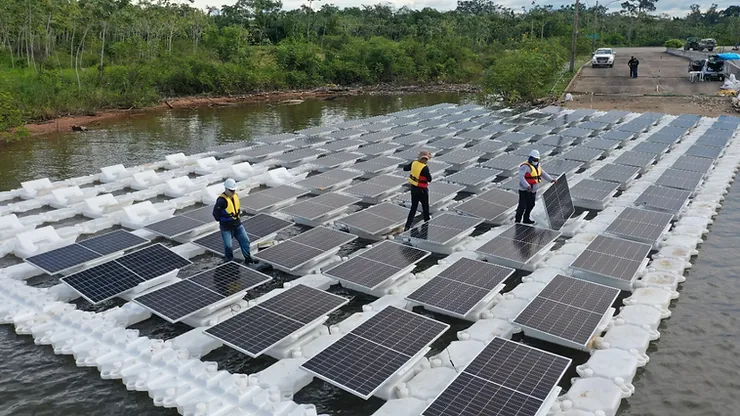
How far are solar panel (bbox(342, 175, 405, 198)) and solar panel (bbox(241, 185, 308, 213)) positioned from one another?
149cm

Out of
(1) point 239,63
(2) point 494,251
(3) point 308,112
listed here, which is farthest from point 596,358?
(1) point 239,63

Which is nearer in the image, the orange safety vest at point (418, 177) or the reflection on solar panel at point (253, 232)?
the reflection on solar panel at point (253, 232)

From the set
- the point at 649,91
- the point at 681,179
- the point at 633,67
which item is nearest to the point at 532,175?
the point at 681,179

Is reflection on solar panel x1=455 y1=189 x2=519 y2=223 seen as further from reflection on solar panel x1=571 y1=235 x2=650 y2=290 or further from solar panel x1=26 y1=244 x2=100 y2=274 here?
Result: solar panel x1=26 y1=244 x2=100 y2=274

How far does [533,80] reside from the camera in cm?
3509

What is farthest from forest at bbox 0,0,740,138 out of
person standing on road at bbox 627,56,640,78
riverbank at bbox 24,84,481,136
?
person standing on road at bbox 627,56,640,78

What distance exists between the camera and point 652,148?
20000 mm

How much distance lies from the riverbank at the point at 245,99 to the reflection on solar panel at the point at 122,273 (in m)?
22.4

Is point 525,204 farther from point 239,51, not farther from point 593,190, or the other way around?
point 239,51

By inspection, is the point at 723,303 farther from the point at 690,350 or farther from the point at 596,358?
the point at 596,358

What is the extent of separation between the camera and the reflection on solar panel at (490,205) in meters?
13.6

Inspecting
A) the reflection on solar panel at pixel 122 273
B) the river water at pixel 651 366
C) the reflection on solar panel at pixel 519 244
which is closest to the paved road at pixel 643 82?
the river water at pixel 651 366

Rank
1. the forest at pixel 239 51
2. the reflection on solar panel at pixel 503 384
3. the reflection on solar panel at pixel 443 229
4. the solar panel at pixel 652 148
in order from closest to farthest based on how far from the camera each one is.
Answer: the reflection on solar panel at pixel 503 384 < the reflection on solar panel at pixel 443 229 < the solar panel at pixel 652 148 < the forest at pixel 239 51

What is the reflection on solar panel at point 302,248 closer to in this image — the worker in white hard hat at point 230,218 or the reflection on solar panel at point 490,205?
the worker in white hard hat at point 230,218
